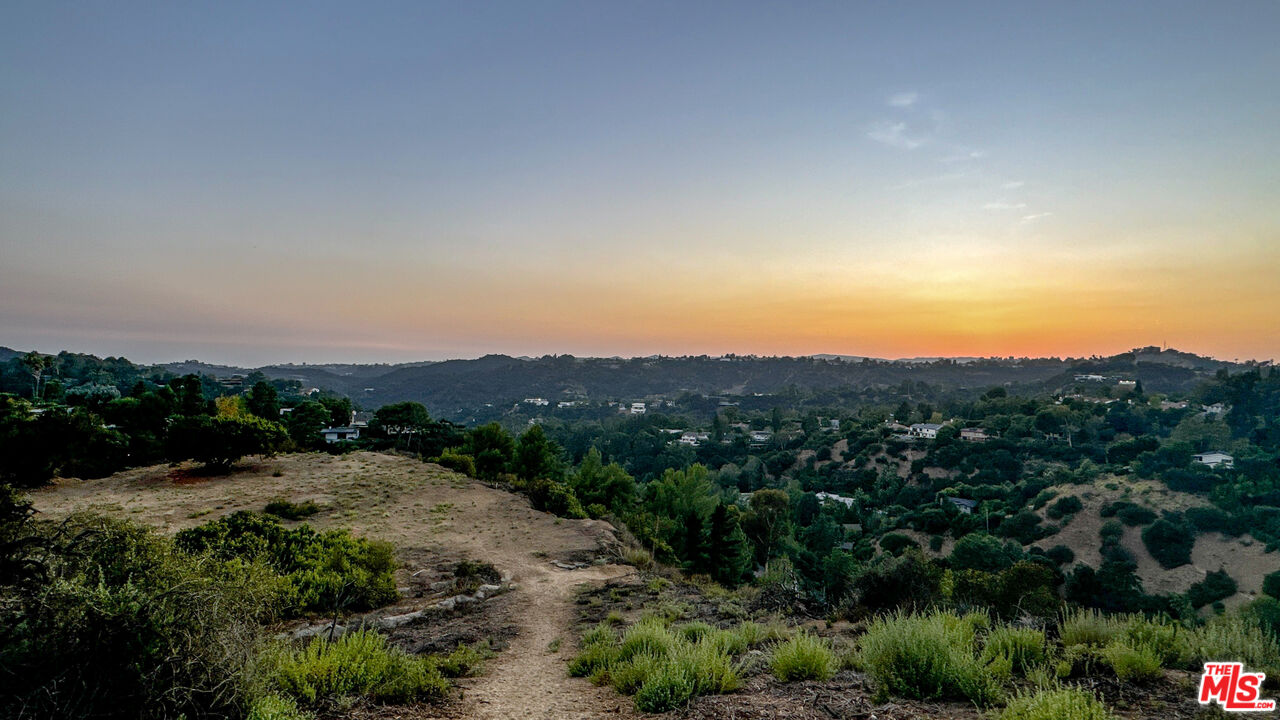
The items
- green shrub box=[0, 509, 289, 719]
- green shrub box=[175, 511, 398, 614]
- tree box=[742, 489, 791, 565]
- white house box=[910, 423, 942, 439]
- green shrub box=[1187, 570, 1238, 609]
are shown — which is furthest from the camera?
white house box=[910, 423, 942, 439]

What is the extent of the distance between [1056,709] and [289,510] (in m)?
21.5

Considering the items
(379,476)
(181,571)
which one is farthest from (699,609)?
(379,476)

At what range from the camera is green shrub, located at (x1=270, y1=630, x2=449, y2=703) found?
5211mm

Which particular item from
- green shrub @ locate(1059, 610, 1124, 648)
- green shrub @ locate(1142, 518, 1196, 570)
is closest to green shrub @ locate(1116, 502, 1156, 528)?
green shrub @ locate(1142, 518, 1196, 570)

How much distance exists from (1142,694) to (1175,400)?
138 m

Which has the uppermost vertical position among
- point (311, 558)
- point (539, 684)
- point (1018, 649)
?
point (1018, 649)

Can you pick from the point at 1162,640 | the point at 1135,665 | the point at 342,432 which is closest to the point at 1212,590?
the point at 1162,640

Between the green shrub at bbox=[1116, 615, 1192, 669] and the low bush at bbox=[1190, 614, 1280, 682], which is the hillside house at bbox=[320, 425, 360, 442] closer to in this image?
the green shrub at bbox=[1116, 615, 1192, 669]

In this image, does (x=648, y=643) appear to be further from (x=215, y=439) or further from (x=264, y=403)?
(x=264, y=403)

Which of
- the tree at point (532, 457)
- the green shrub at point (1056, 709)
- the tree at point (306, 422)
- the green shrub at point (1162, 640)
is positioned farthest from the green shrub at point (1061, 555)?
the tree at point (306, 422)

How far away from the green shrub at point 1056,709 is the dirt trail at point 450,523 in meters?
3.64

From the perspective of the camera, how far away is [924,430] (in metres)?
91.4

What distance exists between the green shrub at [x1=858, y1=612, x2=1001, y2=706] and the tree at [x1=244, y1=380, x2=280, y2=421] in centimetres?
4494

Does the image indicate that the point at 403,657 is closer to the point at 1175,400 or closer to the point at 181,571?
the point at 181,571
